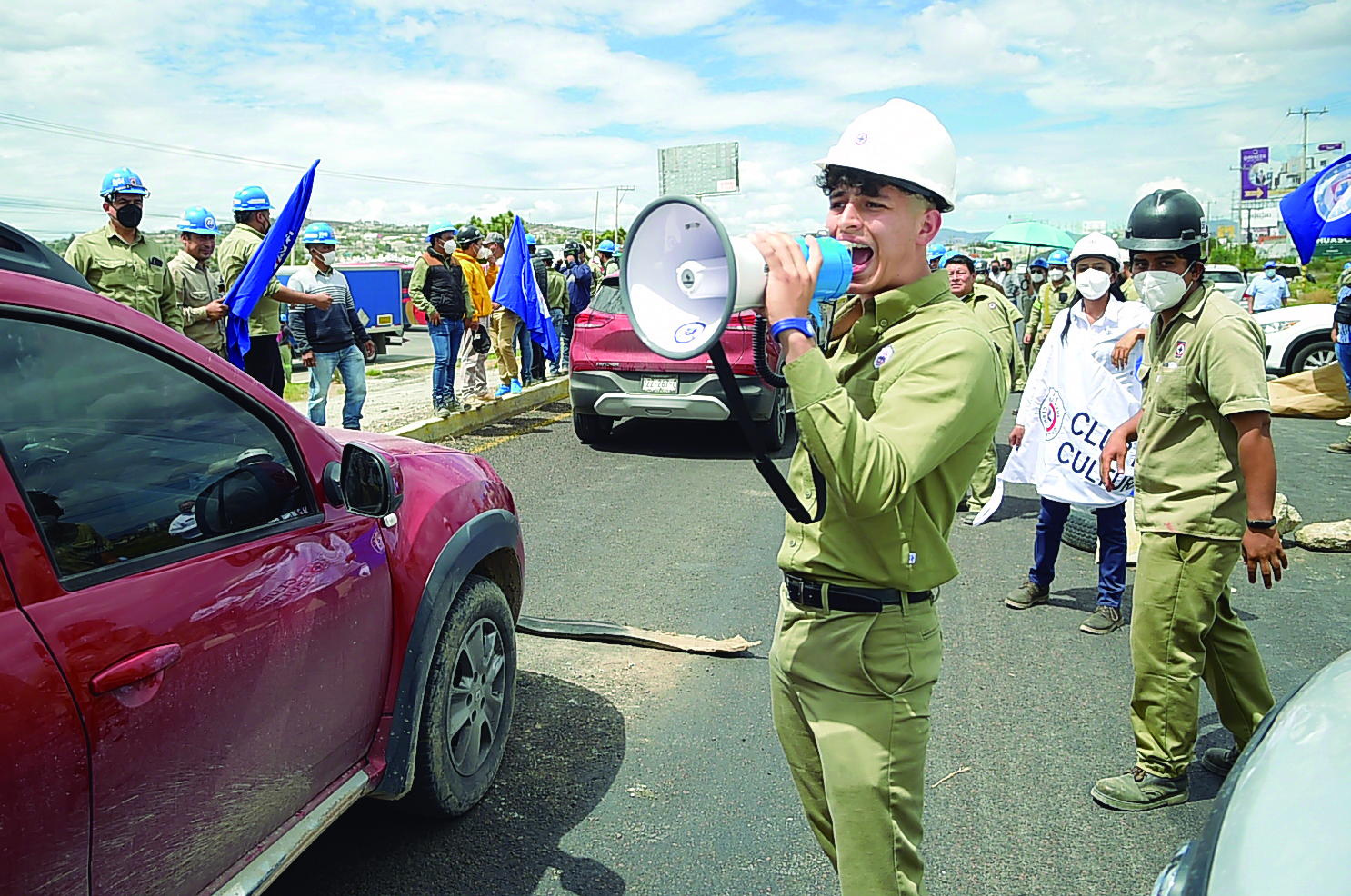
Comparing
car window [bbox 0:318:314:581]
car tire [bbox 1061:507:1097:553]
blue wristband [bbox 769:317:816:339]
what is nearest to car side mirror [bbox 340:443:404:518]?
car window [bbox 0:318:314:581]

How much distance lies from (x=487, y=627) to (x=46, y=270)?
167 cm

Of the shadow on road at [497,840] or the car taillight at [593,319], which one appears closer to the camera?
the shadow on road at [497,840]

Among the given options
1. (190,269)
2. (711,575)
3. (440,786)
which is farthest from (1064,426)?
(190,269)

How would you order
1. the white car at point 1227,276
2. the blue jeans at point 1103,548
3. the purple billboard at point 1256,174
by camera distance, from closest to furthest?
the blue jeans at point 1103,548
the white car at point 1227,276
the purple billboard at point 1256,174

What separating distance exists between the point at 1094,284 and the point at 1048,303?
6651mm

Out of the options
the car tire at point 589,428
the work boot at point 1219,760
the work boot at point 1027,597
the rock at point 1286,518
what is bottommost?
the work boot at point 1219,760

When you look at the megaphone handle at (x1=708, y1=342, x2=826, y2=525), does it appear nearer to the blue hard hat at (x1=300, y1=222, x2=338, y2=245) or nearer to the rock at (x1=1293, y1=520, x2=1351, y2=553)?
the rock at (x1=1293, y1=520, x2=1351, y2=553)

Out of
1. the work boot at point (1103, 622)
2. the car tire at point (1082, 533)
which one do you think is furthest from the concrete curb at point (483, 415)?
the work boot at point (1103, 622)

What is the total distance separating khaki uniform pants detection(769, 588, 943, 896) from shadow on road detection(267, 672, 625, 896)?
1098mm

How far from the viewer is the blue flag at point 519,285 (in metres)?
11.3

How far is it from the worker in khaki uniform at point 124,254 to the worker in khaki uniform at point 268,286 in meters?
0.68

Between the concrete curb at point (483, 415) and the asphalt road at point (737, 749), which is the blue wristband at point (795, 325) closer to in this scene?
the asphalt road at point (737, 749)

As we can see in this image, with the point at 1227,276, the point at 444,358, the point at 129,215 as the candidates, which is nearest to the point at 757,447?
the point at 129,215

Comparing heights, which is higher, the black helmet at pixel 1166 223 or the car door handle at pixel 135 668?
the black helmet at pixel 1166 223
